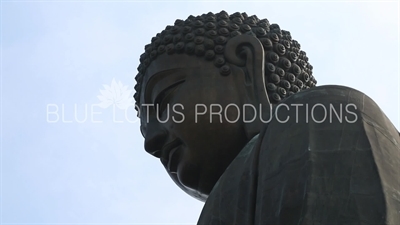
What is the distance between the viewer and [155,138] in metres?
8.16

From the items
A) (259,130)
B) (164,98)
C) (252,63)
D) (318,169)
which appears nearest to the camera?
(318,169)

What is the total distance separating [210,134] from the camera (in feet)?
25.7

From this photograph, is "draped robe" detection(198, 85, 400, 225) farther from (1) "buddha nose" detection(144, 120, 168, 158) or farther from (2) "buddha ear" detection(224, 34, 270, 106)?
(1) "buddha nose" detection(144, 120, 168, 158)

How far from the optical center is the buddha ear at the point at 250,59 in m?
7.96

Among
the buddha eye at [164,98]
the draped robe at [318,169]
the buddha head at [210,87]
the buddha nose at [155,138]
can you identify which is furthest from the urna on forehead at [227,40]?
the draped robe at [318,169]

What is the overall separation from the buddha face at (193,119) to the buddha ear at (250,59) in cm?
7

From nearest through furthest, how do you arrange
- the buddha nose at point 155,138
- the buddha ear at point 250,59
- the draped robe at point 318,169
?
the draped robe at point 318,169 < the buddha ear at point 250,59 < the buddha nose at point 155,138

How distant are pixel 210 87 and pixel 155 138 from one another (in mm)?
607

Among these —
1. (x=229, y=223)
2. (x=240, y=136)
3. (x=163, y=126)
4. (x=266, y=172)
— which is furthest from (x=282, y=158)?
(x=163, y=126)

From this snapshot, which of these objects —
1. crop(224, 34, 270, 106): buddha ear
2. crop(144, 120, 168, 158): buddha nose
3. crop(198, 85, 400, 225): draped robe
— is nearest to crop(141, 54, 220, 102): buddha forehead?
crop(224, 34, 270, 106): buddha ear

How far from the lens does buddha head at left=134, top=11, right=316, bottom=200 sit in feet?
25.7

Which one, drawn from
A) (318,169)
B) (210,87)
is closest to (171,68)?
(210,87)

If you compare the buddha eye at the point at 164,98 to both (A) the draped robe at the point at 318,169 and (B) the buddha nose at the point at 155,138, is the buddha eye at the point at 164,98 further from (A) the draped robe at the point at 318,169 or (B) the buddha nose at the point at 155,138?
(A) the draped robe at the point at 318,169

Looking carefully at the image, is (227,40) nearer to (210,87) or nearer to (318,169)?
(210,87)
